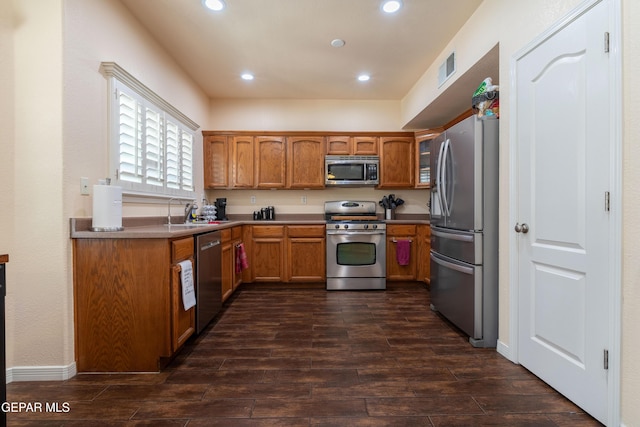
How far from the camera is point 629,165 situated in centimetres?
136

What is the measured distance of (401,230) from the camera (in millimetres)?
4250

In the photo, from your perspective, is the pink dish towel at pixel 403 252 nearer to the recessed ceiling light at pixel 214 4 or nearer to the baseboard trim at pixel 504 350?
the baseboard trim at pixel 504 350

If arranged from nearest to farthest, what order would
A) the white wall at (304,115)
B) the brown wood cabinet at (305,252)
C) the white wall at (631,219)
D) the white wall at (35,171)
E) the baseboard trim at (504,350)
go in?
the white wall at (631,219)
the white wall at (35,171)
the baseboard trim at (504,350)
the brown wood cabinet at (305,252)
the white wall at (304,115)

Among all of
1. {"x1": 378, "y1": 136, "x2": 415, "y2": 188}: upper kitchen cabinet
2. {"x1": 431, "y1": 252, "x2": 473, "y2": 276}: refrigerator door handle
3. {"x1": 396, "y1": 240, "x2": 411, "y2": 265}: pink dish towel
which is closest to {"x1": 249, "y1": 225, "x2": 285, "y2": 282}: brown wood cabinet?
{"x1": 396, "y1": 240, "x2": 411, "y2": 265}: pink dish towel

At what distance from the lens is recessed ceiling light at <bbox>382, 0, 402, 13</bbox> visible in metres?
2.47

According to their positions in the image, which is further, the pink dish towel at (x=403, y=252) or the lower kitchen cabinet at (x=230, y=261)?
the pink dish towel at (x=403, y=252)

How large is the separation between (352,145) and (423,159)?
1032 mm

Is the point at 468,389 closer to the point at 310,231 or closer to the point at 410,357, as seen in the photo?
the point at 410,357

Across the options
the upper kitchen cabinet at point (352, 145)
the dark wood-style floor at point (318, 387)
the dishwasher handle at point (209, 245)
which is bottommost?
the dark wood-style floor at point (318, 387)

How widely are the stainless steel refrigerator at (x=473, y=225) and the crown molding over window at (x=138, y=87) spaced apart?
2.66 meters

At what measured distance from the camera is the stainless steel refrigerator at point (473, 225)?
2334 millimetres

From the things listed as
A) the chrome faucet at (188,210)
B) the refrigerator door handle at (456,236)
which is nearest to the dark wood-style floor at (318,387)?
the refrigerator door handle at (456,236)

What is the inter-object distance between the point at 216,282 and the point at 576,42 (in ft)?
10.00

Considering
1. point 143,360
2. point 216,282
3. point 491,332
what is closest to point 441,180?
point 491,332
